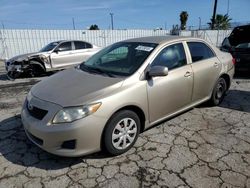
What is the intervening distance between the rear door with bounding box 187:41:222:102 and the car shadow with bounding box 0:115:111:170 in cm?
216

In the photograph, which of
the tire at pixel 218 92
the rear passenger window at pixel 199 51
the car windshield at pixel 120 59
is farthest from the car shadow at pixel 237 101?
the car windshield at pixel 120 59

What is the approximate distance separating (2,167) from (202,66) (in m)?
3.61

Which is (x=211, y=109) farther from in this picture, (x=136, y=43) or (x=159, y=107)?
(x=136, y=43)

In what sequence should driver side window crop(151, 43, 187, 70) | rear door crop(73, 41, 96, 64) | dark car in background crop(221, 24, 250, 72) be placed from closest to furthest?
driver side window crop(151, 43, 187, 70) → dark car in background crop(221, 24, 250, 72) → rear door crop(73, 41, 96, 64)

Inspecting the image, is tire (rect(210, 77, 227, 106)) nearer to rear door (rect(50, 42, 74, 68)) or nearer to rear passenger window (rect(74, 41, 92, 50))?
rear door (rect(50, 42, 74, 68))

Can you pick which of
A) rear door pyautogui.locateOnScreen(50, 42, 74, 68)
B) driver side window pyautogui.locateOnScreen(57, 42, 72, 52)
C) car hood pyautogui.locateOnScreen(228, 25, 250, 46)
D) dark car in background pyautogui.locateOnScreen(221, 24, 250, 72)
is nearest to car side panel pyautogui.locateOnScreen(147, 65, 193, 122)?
dark car in background pyautogui.locateOnScreen(221, 24, 250, 72)

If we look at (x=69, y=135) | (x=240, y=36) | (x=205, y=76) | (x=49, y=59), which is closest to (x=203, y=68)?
(x=205, y=76)

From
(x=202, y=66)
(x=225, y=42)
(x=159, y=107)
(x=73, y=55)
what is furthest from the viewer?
(x=73, y=55)

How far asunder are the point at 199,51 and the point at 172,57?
0.89m

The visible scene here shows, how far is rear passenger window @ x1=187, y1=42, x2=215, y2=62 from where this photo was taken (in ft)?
13.7

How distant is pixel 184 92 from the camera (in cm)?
389

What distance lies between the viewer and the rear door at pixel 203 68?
4129 mm

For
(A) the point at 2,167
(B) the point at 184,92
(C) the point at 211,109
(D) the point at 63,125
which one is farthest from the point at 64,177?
(C) the point at 211,109

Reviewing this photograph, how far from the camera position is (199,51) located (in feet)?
14.3
